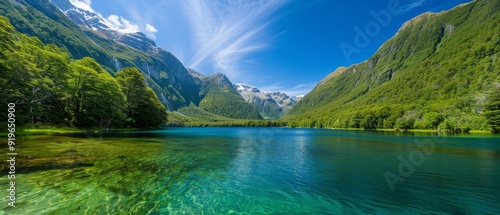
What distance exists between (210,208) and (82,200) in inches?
266

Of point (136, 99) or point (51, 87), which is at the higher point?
point (136, 99)

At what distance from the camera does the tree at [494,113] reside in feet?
319

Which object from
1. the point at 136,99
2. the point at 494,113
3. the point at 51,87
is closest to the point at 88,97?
the point at 51,87

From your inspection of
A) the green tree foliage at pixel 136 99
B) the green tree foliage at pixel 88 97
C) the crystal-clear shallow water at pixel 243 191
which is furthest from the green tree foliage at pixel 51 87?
the crystal-clear shallow water at pixel 243 191

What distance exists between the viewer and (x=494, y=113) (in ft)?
320

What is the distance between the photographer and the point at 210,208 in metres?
12.3

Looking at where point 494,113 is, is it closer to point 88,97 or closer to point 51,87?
point 88,97

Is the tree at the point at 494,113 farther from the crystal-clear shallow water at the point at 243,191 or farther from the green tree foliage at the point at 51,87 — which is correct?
the green tree foliage at the point at 51,87

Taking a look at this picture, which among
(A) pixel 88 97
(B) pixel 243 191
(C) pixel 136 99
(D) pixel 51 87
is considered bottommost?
(B) pixel 243 191

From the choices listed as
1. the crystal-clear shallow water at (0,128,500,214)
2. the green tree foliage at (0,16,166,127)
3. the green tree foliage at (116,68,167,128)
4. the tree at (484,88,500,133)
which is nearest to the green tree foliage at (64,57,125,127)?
the green tree foliage at (0,16,166,127)

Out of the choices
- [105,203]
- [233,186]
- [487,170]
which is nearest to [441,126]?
[487,170]

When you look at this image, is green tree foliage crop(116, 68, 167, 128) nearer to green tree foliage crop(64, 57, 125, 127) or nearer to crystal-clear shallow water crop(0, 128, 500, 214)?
green tree foliage crop(64, 57, 125, 127)

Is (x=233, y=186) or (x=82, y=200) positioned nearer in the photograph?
(x=82, y=200)

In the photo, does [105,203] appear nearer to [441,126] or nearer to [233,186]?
[233,186]
